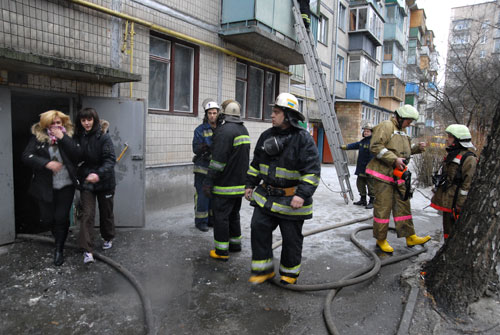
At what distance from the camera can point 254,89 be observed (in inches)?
380

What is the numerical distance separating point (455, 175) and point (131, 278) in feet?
13.0

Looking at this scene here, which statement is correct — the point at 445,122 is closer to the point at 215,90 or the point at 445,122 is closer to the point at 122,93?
the point at 215,90

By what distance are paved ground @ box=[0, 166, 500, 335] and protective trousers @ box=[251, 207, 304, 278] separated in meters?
0.21

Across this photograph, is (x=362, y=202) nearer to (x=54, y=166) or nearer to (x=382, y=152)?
(x=382, y=152)

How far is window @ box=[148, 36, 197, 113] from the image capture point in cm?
681

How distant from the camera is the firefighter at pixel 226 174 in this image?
13.6 feet

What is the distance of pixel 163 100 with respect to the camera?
23.2 feet

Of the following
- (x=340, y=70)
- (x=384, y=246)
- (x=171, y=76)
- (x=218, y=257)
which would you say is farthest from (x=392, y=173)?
(x=340, y=70)

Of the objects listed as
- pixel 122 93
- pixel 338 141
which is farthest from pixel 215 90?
pixel 338 141

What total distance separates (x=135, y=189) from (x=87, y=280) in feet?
6.63

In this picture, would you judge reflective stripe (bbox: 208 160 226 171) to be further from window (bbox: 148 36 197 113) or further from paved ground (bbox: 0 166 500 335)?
window (bbox: 148 36 197 113)

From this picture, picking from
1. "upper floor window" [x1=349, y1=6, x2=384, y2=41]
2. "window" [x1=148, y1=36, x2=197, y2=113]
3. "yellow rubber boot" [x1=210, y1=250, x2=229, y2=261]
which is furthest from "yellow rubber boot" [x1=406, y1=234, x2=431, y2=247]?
"upper floor window" [x1=349, y1=6, x2=384, y2=41]

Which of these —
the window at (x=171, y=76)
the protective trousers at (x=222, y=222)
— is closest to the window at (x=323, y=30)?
the window at (x=171, y=76)

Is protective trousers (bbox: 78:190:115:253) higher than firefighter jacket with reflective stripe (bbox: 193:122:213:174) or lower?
lower
